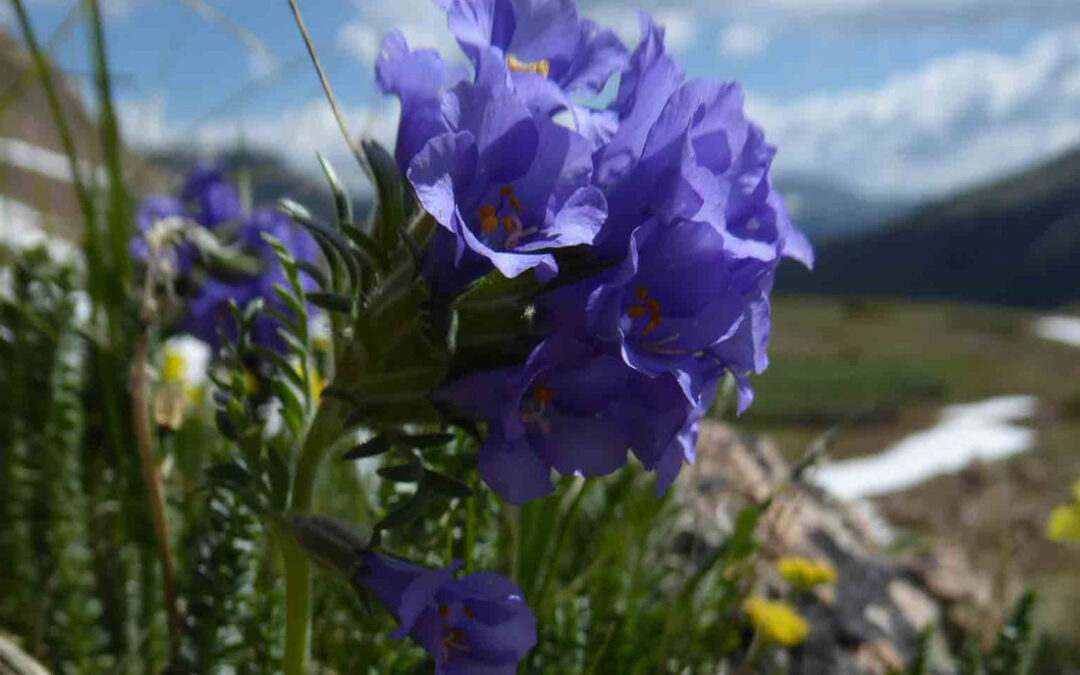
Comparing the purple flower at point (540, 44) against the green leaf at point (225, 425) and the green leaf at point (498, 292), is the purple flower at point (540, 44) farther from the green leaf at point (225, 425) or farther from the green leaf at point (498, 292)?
the green leaf at point (225, 425)

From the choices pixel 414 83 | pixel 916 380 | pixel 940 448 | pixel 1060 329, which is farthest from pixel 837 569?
pixel 1060 329

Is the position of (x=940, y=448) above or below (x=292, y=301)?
above

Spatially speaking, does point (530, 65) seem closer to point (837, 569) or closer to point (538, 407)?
point (538, 407)

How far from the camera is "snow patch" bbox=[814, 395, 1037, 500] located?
109 feet

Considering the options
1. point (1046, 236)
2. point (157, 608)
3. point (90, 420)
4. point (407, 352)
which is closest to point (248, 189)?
point (90, 420)

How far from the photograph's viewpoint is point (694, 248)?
1.34 metres

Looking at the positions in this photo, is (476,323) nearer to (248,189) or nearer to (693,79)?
(693,79)

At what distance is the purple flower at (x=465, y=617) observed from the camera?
57.2 inches

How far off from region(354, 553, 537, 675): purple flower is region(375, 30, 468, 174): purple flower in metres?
0.63

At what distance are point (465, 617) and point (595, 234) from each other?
619 millimetres

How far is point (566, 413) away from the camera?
1.36 meters

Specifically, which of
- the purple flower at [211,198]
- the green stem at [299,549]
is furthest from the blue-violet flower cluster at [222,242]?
the green stem at [299,549]

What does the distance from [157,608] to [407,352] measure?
1718 mm

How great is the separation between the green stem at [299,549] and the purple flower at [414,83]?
441 millimetres
